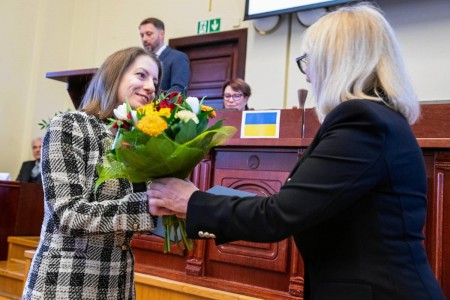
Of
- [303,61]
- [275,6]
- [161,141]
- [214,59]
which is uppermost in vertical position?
[275,6]

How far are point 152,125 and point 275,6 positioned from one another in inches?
134

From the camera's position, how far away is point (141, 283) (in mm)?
2307

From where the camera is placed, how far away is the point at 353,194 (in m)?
0.84

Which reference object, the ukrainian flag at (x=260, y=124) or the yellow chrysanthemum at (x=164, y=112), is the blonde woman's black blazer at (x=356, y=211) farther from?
the ukrainian flag at (x=260, y=124)

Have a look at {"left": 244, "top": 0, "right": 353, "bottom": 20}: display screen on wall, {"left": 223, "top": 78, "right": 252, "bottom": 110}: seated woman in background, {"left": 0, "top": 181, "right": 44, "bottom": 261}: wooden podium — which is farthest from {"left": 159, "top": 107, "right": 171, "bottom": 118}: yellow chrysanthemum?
{"left": 0, "top": 181, "right": 44, "bottom": 261}: wooden podium

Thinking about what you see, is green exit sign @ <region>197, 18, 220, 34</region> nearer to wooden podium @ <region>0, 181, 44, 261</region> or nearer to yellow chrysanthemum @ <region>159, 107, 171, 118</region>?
wooden podium @ <region>0, 181, 44, 261</region>

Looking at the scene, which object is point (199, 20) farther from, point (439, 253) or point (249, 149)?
point (439, 253)

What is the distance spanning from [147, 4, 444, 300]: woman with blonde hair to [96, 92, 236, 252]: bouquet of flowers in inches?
5.1

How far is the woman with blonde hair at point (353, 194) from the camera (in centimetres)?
84

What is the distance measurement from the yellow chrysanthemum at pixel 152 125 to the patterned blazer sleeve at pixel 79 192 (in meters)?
0.21

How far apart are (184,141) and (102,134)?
0.95 feet

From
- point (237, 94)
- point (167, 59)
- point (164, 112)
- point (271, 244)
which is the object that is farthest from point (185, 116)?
point (167, 59)

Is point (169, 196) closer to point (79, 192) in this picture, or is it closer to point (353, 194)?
point (79, 192)

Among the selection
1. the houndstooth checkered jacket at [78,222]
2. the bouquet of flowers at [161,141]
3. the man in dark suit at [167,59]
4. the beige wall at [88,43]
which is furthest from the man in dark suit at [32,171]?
the bouquet of flowers at [161,141]
